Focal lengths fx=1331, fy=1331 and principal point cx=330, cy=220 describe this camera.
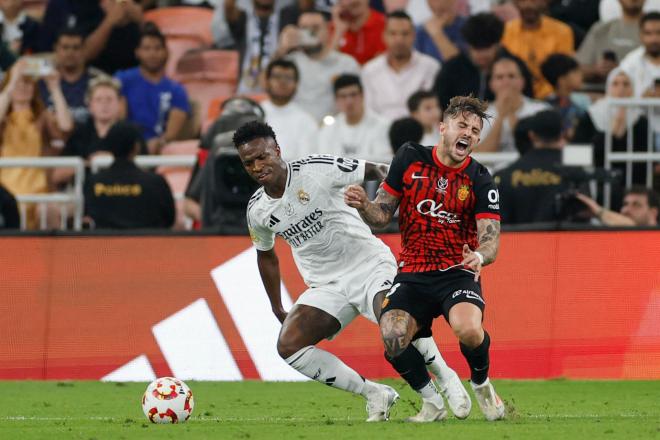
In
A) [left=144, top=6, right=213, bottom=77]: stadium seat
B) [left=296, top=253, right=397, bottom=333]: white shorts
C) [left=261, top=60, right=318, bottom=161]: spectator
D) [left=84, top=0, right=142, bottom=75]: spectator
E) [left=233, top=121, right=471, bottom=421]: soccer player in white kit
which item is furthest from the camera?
[left=144, top=6, right=213, bottom=77]: stadium seat

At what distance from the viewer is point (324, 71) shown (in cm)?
1638

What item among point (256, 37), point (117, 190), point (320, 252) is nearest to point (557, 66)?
point (256, 37)

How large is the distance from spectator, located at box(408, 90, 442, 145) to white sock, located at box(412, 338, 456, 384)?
6.32 meters

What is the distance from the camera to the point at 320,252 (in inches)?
380

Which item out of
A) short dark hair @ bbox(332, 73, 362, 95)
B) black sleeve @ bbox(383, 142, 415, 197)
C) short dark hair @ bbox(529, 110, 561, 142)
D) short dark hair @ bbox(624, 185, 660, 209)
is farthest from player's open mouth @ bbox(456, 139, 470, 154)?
short dark hair @ bbox(332, 73, 362, 95)

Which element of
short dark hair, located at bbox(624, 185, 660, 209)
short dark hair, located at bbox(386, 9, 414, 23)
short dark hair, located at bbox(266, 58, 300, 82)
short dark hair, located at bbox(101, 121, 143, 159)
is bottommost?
short dark hair, located at bbox(624, 185, 660, 209)

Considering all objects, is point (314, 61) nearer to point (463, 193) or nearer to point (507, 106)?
point (507, 106)

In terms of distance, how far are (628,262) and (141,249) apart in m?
4.61

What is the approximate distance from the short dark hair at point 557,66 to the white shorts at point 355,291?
23.4ft

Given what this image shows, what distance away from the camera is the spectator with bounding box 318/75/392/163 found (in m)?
15.3

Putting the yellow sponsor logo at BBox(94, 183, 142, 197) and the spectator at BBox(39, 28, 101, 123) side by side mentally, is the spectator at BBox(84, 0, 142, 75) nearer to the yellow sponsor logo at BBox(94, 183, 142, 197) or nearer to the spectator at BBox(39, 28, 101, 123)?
the spectator at BBox(39, 28, 101, 123)

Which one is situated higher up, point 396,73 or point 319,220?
point 396,73

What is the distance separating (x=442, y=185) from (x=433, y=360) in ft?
4.20

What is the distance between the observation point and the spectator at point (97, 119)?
52.8 feet
